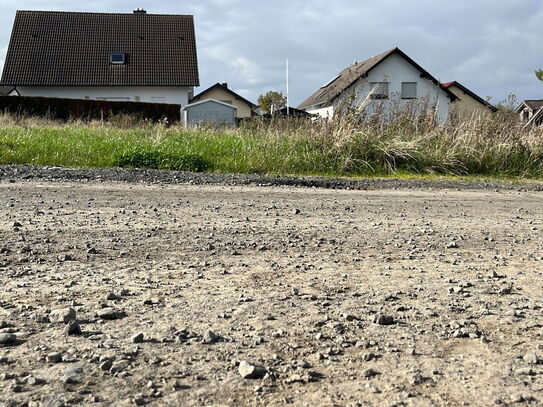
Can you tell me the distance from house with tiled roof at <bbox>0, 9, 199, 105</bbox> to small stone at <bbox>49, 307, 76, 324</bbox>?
39.2 m

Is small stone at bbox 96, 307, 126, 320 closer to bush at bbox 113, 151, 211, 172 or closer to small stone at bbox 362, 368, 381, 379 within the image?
small stone at bbox 362, 368, 381, 379

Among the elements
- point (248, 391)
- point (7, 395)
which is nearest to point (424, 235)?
point (248, 391)

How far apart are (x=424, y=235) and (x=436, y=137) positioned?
884 centimetres

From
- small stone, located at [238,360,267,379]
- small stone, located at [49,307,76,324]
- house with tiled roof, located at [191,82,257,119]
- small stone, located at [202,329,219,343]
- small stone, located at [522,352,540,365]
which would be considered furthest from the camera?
house with tiled roof, located at [191,82,257,119]

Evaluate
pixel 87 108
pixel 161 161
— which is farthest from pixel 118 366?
pixel 87 108

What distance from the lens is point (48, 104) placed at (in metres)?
31.6

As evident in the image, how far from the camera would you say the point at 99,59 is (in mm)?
42750

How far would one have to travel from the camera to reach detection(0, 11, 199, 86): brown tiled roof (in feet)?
136

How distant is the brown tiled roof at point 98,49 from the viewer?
136 feet

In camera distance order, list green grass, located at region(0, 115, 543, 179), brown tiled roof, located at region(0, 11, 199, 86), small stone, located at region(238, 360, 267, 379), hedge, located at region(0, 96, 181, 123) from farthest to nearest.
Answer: brown tiled roof, located at region(0, 11, 199, 86) → hedge, located at region(0, 96, 181, 123) → green grass, located at region(0, 115, 543, 179) → small stone, located at region(238, 360, 267, 379)

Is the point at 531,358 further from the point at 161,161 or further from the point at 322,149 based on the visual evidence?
the point at 322,149

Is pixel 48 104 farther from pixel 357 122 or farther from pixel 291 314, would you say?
pixel 291 314

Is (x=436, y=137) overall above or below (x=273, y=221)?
above

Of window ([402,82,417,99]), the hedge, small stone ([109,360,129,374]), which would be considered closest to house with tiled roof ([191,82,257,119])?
window ([402,82,417,99])
